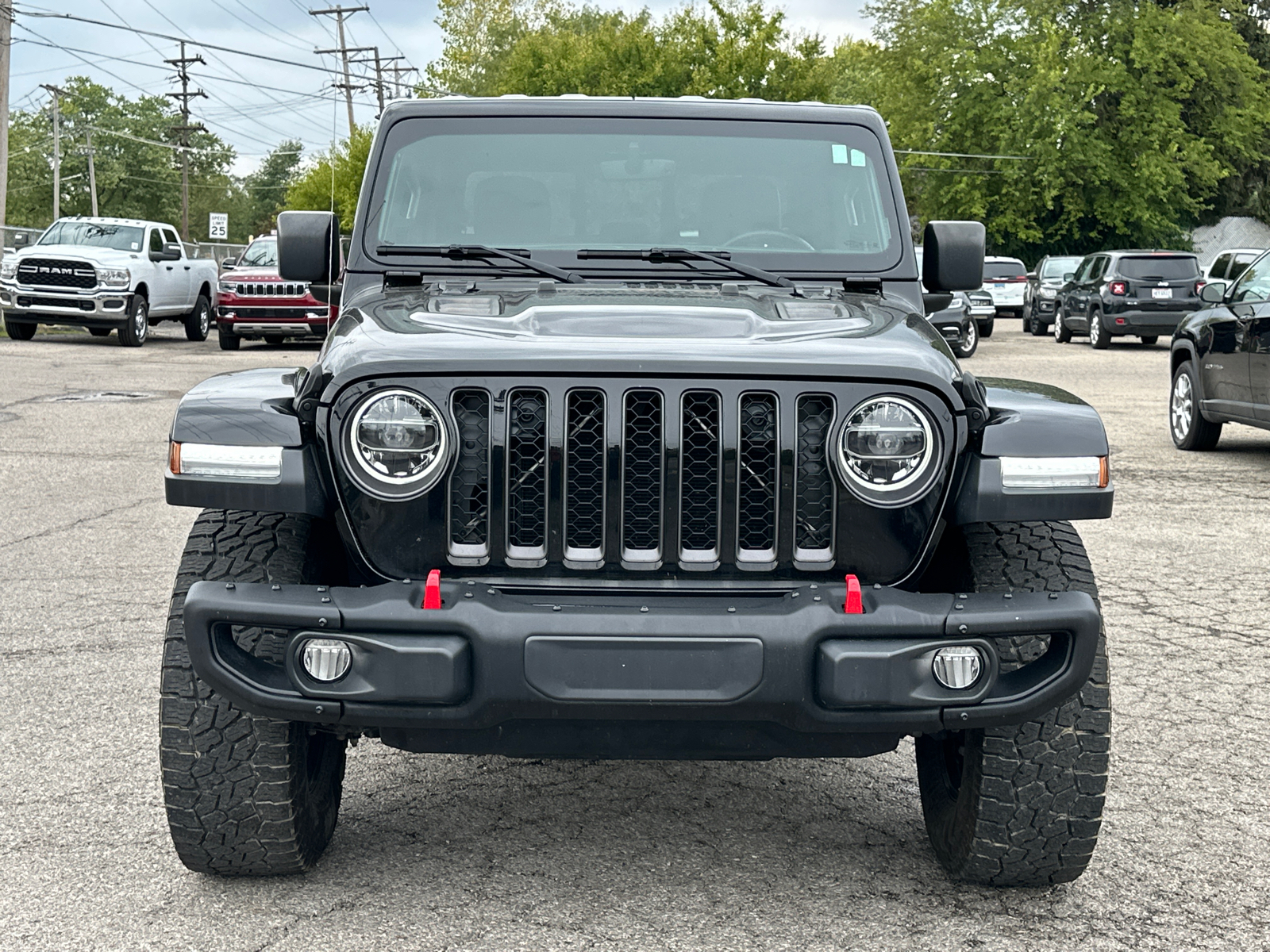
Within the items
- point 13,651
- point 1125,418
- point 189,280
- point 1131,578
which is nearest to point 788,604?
point 13,651

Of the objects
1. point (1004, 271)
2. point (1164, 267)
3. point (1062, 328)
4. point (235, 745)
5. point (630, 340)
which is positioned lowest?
point (1062, 328)

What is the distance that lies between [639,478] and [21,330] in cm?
2407

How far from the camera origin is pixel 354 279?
14.3 ft

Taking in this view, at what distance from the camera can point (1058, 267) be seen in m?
32.0

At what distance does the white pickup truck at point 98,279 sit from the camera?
23391 mm

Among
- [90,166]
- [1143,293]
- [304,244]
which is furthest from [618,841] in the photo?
[90,166]

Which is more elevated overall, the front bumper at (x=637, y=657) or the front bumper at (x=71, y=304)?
the front bumper at (x=637, y=657)

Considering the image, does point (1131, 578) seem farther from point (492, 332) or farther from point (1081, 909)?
point (492, 332)

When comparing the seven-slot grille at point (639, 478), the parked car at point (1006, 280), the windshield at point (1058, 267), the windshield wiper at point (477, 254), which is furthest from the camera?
the parked car at point (1006, 280)

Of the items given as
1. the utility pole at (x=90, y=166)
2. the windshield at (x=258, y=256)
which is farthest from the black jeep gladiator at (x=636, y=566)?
the utility pole at (x=90, y=166)

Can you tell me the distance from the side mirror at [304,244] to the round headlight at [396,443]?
1.54m

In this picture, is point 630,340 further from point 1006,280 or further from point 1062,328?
point 1006,280

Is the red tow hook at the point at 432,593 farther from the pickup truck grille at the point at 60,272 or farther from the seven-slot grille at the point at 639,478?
the pickup truck grille at the point at 60,272

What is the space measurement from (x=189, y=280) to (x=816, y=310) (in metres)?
24.0
